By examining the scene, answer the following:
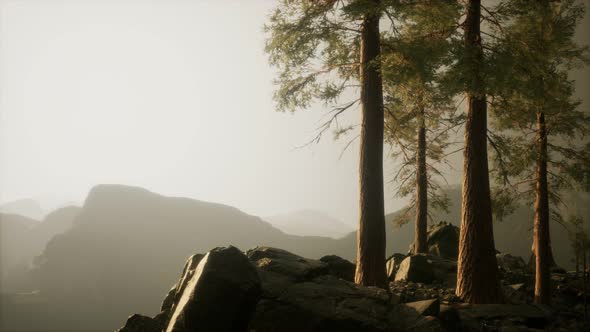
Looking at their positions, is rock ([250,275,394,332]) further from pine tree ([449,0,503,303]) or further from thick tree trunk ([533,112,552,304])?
thick tree trunk ([533,112,552,304])

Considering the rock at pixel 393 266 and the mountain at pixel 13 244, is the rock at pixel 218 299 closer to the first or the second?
the rock at pixel 393 266

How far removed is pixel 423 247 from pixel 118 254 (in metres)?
102

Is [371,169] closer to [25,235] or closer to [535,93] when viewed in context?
[535,93]

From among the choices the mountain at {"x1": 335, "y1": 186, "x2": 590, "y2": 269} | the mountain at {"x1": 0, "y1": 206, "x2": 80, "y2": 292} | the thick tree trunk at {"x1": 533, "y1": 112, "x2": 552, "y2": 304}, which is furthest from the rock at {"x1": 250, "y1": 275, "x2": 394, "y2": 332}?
the mountain at {"x1": 0, "y1": 206, "x2": 80, "y2": 292}

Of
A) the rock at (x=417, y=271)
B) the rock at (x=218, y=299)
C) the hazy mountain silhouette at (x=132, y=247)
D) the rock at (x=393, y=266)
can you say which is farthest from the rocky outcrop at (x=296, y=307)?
the hazy mountain silhouette at (x=132, y=247)

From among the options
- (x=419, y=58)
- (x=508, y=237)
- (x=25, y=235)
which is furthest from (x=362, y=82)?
(x=25, y=235)

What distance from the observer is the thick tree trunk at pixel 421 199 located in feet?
47.1

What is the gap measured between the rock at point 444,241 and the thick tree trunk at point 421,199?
2191 millimetres

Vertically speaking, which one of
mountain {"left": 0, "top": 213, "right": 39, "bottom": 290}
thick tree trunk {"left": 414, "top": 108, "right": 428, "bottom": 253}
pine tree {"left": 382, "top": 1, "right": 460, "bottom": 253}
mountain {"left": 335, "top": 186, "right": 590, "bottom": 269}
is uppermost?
pine tree {"left": 382, "top": 1, "right": 460, "bottom": 253}

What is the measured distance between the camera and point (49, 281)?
86438 mm

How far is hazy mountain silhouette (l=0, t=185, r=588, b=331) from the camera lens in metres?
74.5

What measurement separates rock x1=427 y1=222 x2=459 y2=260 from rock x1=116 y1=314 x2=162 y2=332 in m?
13.6

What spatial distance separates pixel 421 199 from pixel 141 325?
39.9ft

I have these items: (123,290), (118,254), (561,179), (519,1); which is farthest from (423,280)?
(118,254)
